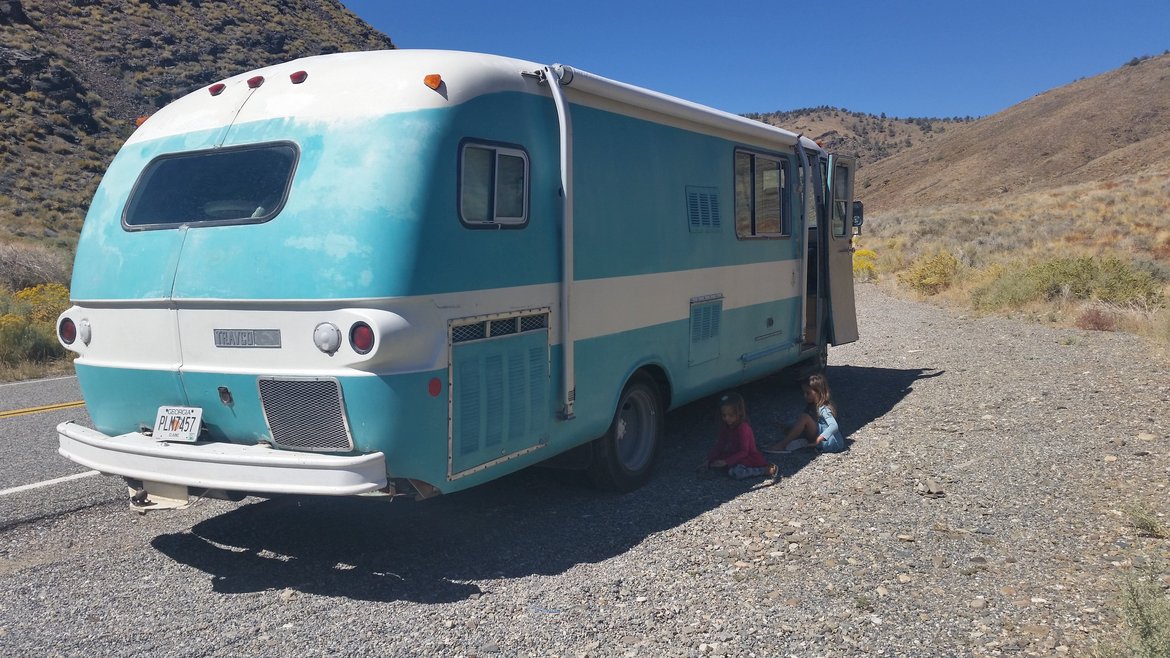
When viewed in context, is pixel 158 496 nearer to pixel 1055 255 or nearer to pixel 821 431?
pixel 821 431

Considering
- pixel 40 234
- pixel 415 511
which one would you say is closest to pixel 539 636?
pixel 415 511

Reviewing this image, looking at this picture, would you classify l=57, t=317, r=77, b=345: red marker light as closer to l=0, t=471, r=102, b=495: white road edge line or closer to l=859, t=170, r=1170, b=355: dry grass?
l=0, t=471, r=102, b=495: white road edge line

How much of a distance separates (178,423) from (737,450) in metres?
3.87

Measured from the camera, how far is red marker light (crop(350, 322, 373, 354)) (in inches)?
176

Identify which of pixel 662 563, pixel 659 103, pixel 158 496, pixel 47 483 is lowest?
pixel 662 563

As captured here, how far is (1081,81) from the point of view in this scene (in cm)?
7969

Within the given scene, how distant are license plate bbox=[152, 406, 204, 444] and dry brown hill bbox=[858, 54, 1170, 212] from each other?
54.3 meters

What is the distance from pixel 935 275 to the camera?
19.8 metres

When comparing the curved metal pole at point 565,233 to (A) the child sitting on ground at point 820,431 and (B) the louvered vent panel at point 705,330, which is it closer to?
(B) the louvered vent panel at point 705,330

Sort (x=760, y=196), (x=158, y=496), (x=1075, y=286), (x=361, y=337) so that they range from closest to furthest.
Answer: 1. (x=361, y=337)
2. (x=158, y=496)
3. (x=760, y=196)
4. (x=1075, y=286)

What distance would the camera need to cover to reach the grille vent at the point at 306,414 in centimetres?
460

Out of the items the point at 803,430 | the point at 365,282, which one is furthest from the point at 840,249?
the point at 365,282

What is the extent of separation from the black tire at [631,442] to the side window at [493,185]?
1679 millimetres

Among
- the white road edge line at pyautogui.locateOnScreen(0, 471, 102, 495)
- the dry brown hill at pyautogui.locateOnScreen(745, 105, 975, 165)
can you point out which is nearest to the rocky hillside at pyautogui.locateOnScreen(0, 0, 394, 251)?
the white road edge line at pyautogui.locateOnScreen(0, 471, 102, 495)
